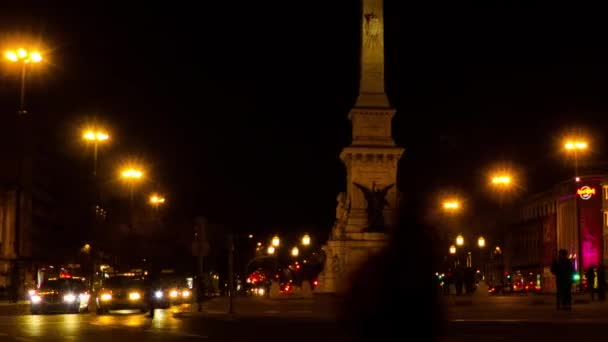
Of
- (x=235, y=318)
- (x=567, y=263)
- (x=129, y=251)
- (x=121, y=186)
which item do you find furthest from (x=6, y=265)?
(x=567, y=263)

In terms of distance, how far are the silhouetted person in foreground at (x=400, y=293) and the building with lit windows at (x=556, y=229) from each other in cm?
5988

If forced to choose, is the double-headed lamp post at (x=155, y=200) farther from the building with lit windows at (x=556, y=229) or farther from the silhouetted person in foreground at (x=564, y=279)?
the silhouetted person in foreground at (x=564, y=279)

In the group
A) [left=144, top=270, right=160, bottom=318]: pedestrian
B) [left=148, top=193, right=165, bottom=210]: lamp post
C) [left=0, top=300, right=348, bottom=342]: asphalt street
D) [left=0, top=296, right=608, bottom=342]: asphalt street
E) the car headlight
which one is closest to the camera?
[left=0, top=296, right=608, bottom=342]: asphalt street

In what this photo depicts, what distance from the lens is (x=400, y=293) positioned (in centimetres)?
669

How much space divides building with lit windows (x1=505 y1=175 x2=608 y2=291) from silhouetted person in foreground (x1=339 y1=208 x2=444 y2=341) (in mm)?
59878

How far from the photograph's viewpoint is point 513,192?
122 meters

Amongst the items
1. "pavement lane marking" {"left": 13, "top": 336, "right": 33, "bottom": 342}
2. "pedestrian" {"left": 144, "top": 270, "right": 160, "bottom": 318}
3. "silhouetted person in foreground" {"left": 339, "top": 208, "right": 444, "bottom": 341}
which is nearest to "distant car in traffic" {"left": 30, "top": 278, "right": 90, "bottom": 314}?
"pedestrian" {"left": 144, "top": 270, "right": 160, "bottom": 318}

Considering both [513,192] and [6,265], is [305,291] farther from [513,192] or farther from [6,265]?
[513,192]

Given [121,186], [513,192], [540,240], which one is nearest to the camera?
[121,186]

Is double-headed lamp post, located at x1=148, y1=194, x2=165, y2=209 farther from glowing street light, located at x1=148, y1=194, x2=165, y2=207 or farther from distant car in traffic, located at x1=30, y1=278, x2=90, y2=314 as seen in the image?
distant car in traffic, located at x1=30, y1=278, x2=90, y2=314

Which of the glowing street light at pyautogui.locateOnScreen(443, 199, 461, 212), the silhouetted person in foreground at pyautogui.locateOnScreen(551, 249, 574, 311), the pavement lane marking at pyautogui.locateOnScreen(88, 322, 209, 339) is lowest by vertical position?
the pavement lane marking at pyautogui.locateOnScreen(88, 322, 209, 339)

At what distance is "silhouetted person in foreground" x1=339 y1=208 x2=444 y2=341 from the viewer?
6.64 meters

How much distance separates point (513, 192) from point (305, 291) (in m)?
73.1

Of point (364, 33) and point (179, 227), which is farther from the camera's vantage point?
point (179, 227)
